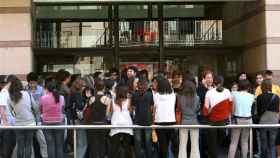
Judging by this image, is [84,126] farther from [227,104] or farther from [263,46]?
[263,46]

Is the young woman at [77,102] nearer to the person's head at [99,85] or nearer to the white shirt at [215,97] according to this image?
the person's head at [99,85]

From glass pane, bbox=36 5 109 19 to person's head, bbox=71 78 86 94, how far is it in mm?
4657

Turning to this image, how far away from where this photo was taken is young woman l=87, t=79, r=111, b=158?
33.9ft

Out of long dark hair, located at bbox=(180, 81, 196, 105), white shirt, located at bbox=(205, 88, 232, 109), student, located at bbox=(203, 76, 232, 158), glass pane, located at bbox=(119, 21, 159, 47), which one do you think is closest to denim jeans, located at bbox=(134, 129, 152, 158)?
long dark hair, located at bbox=(180, 81, 196, 105)

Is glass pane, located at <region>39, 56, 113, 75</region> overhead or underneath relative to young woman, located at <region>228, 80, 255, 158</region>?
overhead

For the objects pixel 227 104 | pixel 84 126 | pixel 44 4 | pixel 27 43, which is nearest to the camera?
pixel 84 126

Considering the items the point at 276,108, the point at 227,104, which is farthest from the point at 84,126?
the point at 276,108

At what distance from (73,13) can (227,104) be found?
674 centimetres

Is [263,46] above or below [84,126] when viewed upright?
above

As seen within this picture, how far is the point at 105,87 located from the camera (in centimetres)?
1097

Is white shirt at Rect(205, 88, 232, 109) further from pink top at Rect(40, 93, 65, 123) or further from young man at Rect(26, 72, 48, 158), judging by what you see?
young man at Rect(26, 72, 48, 158)

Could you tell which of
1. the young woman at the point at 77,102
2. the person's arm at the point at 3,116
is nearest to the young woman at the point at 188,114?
the young woman at the point at 77,102

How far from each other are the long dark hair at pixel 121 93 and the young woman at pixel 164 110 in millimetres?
619

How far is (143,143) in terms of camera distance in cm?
1055
